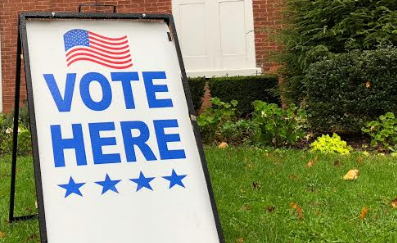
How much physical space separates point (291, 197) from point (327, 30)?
3.86m

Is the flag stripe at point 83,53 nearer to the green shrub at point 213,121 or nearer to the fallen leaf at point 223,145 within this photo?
the fallen leaf at point 223,145

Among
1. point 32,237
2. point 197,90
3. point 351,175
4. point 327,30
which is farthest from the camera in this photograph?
point 197,90

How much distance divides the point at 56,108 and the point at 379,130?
4428 mm

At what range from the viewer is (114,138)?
2639 mm

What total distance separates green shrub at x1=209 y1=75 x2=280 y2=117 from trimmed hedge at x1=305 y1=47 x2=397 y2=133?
7.67ft

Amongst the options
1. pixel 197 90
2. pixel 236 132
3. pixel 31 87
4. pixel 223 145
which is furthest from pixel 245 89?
pixel 31 87

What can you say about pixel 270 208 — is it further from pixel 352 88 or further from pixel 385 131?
pixel 352 88

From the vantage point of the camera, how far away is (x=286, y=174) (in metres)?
4.52

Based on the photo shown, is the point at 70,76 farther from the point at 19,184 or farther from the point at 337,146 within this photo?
the point at 337,146

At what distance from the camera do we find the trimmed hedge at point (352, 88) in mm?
6062

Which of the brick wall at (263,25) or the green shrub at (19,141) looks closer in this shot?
the green shrub at (19,141)

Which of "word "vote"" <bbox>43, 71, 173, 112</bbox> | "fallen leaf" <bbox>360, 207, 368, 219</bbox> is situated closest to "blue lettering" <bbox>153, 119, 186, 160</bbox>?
"word "vote"" <bbox>43, 71, 173, 112</bbox>

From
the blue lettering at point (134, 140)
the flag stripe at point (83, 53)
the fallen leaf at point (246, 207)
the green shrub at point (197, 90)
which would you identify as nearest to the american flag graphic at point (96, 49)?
the flag stripe at point (83, 53)

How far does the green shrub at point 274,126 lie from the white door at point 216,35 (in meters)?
3.80
